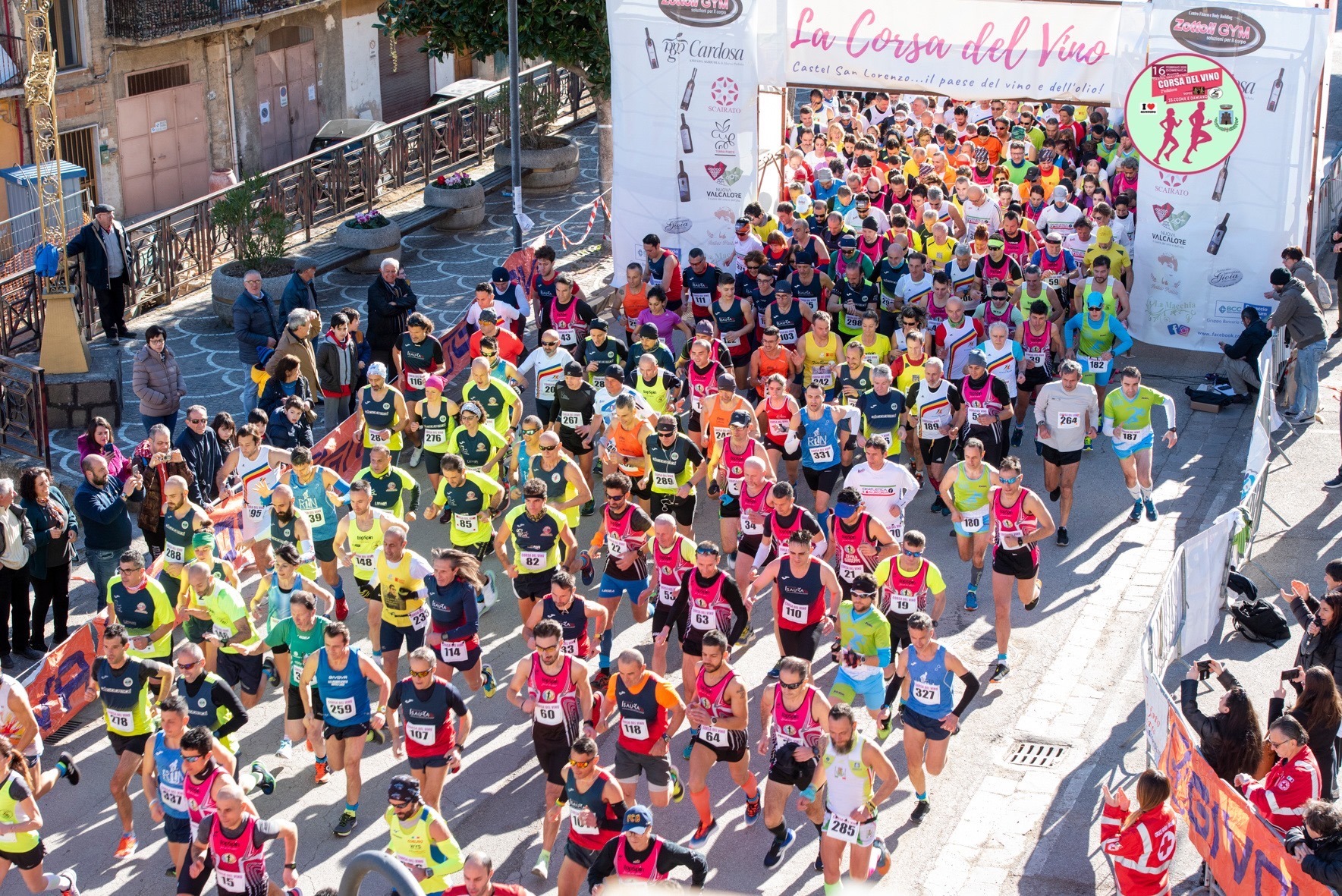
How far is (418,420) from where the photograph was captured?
16266 millimetres

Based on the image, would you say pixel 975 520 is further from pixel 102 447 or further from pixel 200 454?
pixel 102 447

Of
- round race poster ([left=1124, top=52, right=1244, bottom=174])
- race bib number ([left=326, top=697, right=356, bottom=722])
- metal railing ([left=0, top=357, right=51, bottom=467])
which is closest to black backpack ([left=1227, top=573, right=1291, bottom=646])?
round race poster ([left=1124, top=52, right=1244, bottom=174])

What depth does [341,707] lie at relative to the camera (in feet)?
35.1

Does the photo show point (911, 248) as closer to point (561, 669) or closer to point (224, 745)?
point (561, 669)

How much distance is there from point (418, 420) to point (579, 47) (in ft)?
24.6

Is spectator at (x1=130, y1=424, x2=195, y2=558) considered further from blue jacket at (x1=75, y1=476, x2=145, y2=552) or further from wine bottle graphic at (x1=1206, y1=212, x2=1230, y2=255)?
wine bottle graphic at (x1=1206, y1=212, x2=1230, y2=255)

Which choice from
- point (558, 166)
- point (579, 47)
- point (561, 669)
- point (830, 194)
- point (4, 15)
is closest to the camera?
point (561, 669)

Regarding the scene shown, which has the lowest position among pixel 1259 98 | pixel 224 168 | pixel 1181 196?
pixel 224 168

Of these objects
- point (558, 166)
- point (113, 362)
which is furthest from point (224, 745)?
point (558, 166)

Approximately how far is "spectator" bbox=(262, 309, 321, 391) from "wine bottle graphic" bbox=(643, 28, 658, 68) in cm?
510

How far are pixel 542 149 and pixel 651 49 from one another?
813cm

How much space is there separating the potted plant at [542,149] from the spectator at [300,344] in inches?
418

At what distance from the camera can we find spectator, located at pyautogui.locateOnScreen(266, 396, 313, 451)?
47.8ft

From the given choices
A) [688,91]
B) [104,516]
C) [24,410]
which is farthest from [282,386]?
[688,91]
